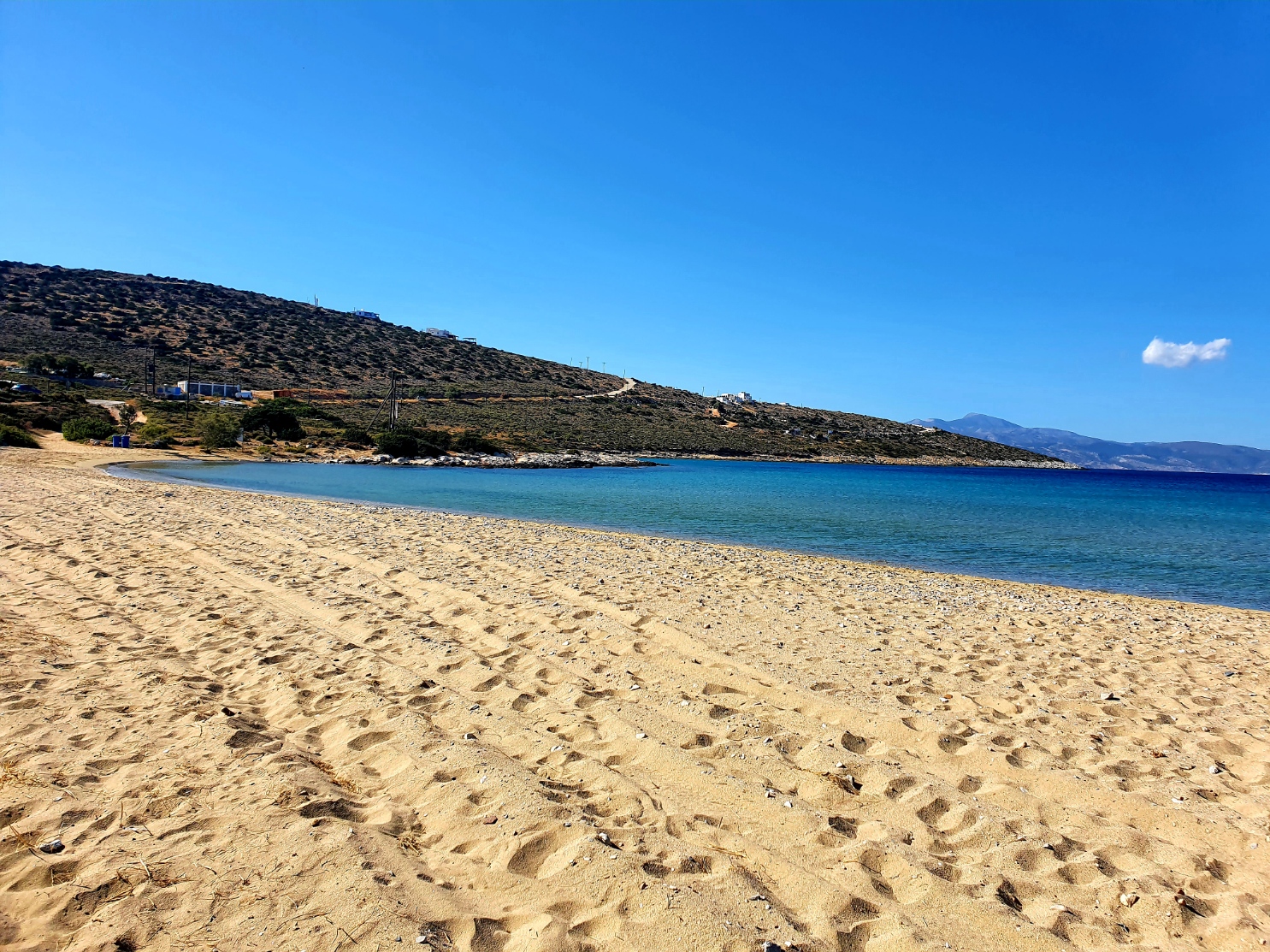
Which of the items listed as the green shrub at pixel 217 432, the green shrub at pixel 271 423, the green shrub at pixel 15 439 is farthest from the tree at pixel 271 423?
the green shrub at pixel 15 439

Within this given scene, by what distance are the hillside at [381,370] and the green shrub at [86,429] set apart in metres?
9.45

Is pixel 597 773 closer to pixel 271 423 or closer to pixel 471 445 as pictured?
pixel 271 423

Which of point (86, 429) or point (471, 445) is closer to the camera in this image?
point (86, 429)

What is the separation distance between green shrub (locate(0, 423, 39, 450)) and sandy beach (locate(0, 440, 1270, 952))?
33.4 m

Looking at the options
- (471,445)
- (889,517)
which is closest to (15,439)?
(471,445)

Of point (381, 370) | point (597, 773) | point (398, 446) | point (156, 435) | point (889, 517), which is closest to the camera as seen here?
point (597, 773)

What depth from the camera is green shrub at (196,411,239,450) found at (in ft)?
145

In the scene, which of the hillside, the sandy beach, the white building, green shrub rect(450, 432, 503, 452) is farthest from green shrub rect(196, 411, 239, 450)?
the sandy beach

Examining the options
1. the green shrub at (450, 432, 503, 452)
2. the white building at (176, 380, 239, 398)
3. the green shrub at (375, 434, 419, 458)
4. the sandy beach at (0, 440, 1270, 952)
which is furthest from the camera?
the white building at (176, 380, 239, 398)

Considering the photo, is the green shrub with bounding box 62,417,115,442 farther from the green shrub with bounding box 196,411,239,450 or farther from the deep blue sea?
the deep blue sea

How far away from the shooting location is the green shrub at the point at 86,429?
38.0 metres

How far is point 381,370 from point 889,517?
247ft

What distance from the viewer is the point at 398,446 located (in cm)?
4881

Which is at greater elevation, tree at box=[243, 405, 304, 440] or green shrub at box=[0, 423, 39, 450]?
tree at box=[243, 405, 304, 440]
